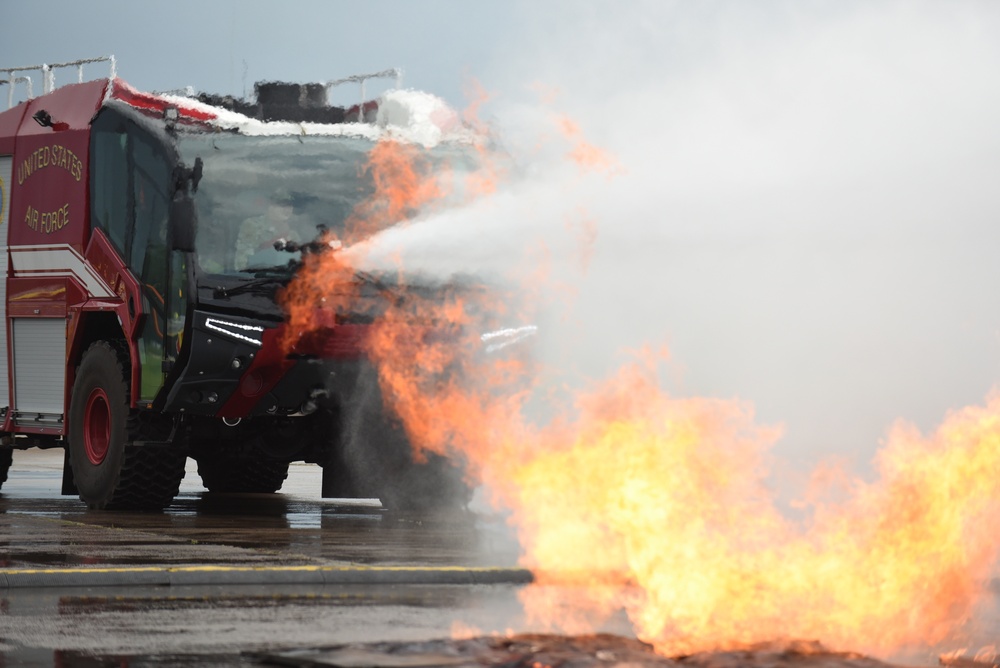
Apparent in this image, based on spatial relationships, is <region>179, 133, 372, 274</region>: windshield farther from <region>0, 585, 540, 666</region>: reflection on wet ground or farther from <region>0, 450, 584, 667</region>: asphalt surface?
<region>0, 585, 540, 666</region>: reflection on wet ground

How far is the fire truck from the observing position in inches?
540

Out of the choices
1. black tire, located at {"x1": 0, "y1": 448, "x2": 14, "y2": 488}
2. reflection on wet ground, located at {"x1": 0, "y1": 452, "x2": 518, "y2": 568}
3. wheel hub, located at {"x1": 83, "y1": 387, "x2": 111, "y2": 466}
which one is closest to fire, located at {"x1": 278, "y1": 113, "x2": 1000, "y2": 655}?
reflection on wet ground, located at {"x1": 0, "y1": 452, "x2": 518, "y2": 568}

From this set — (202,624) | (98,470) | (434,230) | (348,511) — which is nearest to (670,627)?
(202,624)

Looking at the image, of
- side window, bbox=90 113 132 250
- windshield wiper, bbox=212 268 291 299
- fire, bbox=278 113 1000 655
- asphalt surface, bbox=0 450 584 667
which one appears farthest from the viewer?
side window, bbox=90 113 132 250

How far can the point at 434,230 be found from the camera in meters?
13.8

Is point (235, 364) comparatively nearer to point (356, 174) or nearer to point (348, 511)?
point (356, 174)

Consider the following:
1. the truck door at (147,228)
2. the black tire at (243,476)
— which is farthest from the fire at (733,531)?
the black tire at (243,476)

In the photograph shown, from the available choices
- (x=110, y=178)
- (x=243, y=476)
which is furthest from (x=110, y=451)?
(x=243, y=476)

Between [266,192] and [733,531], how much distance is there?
6.82 metres

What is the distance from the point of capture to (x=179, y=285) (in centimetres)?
1357

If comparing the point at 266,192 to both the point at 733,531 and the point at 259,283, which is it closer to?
the point at 259,283

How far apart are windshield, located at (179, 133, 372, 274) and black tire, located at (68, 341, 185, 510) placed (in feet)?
5.35

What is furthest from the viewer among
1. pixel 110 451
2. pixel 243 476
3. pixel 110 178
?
pixel 243 476

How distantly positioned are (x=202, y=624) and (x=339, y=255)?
6.71 m
